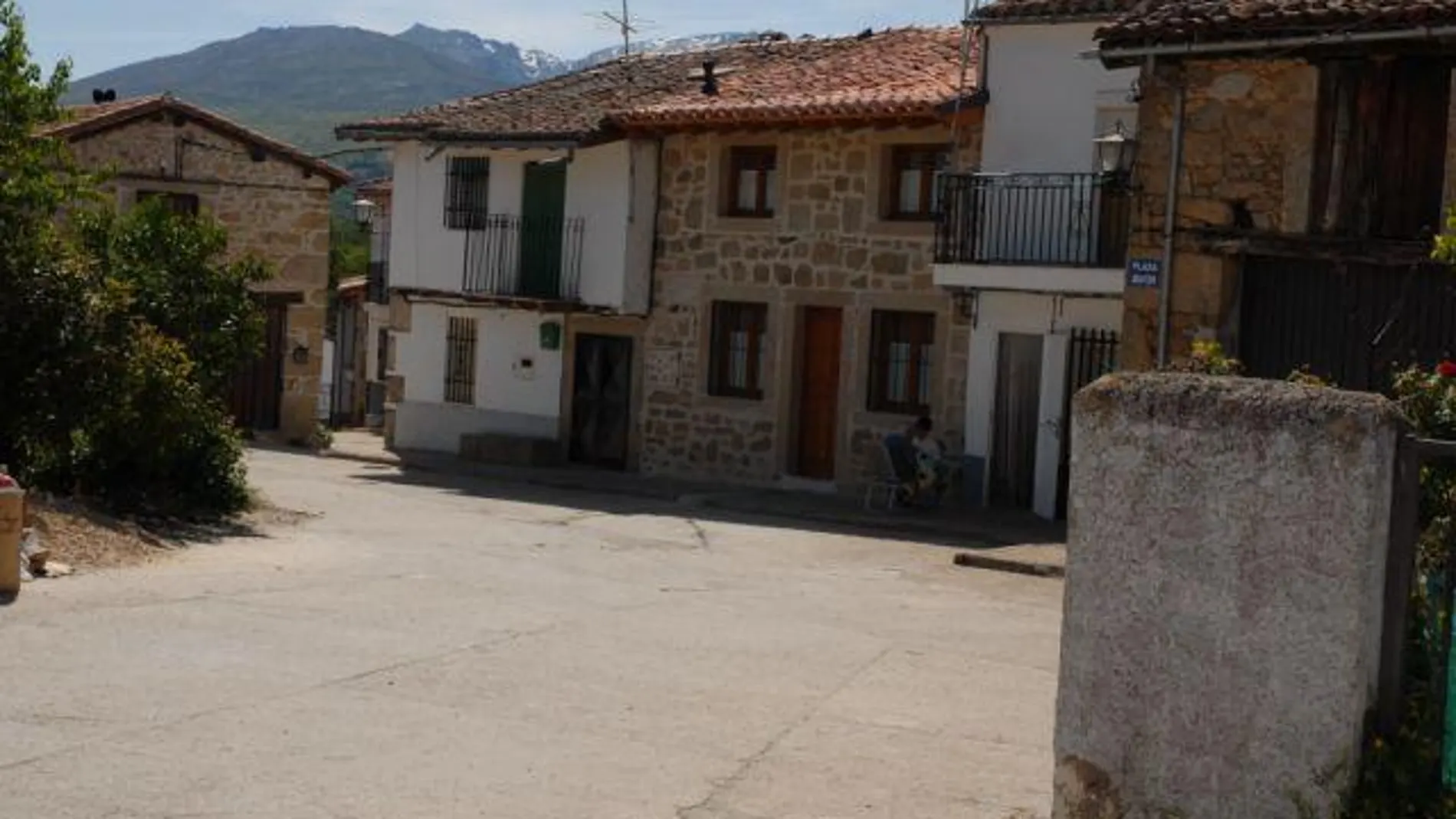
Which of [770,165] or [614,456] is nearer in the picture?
[770,165]

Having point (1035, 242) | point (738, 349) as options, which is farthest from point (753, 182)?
point (1035, 242)

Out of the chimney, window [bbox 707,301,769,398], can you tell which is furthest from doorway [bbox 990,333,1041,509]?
the chimney

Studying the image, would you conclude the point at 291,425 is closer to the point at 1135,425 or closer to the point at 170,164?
the point at 170,164

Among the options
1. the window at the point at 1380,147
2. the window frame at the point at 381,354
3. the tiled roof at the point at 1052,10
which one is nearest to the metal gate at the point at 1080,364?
the tiled roof at the point at 1052,10

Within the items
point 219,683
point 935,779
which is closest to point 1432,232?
point 935,779

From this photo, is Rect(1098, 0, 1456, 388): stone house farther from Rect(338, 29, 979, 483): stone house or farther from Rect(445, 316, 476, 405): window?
Rect(445, 316, 476, 405): window

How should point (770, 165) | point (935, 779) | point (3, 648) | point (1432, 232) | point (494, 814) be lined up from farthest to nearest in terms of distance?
point (770, 165)
point (1432, 232)
point (3, 648)
point (935, 779)
point (494, 814)

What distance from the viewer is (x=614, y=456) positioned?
93.8 ft

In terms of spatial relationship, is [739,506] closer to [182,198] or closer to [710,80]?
[710,80]

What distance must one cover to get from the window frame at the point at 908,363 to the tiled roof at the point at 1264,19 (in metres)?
9.80

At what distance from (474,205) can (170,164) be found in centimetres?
535

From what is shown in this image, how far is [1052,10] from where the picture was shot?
72.5ft

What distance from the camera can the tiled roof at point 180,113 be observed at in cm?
2977

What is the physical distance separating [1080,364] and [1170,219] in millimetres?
7740
